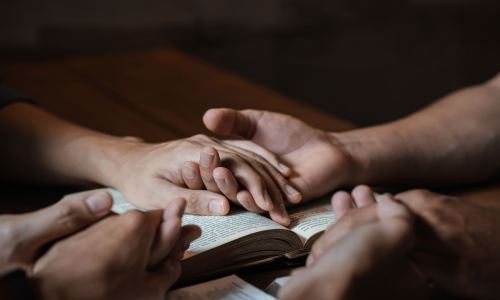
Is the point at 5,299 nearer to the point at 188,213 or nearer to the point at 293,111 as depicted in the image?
the point at 188,213

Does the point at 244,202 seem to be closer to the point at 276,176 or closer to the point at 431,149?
the point at 276,176

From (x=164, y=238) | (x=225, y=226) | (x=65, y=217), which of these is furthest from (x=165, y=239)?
(x=225, y=226)

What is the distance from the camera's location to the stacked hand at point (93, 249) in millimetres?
469

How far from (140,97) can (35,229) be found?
152 centimetres

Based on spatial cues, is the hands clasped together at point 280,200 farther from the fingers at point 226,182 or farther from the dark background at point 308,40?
the dark background at point 308,40

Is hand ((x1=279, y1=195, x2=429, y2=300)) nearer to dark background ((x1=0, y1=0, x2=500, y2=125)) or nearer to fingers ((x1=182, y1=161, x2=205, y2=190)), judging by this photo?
fingers ((x1=182, y1=161, x2=205, y2=190))

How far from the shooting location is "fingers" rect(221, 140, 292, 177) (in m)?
0.88

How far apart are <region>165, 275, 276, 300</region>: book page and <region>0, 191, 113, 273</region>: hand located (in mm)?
164

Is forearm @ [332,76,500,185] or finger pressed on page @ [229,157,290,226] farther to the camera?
forearm @ [332,76,500,185]

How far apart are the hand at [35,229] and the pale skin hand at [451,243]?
28 cm

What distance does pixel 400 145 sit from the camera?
1.07 m

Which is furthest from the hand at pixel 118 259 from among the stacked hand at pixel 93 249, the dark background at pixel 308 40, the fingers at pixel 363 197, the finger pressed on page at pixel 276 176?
the dark background at pixel 308 40

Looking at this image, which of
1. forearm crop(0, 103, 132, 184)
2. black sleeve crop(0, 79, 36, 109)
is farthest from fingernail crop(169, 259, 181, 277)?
black sleeve crop(0, 79, 36, 109)

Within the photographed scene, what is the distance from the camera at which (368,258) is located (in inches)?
17.8
